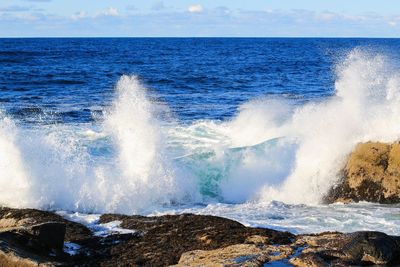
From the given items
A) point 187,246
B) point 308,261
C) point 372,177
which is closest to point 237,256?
point 308,261

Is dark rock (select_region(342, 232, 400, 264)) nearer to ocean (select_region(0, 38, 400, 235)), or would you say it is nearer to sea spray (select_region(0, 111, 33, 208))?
ocean (select_region(0, 38, 400, 235))

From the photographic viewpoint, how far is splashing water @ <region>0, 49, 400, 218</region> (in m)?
12.1

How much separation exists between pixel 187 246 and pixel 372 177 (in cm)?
516

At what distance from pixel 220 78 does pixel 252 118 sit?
19.5 m

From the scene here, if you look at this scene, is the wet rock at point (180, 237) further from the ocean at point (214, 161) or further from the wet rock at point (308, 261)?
the ocean at point (214, 161)

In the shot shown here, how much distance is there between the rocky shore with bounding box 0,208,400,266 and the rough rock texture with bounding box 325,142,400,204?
12.4ft

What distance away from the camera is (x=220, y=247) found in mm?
7750

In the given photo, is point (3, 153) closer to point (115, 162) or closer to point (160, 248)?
point (115, 162)

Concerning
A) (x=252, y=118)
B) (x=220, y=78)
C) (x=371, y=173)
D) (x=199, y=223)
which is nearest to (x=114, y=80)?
(x=220, y=78)

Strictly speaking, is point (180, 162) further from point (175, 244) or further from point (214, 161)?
point (175, 244)


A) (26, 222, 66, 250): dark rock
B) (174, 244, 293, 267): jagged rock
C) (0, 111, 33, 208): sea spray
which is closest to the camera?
(174, 244, 293, 267): jagged rock

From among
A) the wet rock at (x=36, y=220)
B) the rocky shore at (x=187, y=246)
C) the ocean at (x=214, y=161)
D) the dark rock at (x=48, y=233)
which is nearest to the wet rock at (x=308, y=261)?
the rocky shore at (x=187, y=246)

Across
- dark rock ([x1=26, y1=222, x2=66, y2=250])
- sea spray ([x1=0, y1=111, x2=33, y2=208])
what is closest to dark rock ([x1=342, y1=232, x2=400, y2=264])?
dark rock ([x1=26, y1=222, x2=66, y2=250])

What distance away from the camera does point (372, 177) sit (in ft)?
39.5
